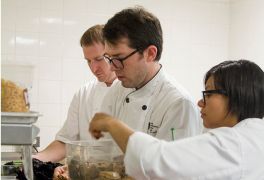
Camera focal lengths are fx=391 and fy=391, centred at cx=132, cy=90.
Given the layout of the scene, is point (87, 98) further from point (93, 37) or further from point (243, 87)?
point (243, 87)

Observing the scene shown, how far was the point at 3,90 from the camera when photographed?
947 mm

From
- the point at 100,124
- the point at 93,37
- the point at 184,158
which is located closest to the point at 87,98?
the point at 93,37

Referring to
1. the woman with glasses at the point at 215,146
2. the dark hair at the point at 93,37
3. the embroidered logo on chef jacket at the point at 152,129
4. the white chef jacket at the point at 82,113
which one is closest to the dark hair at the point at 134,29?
the embroidered logo on chef jacket at the point at 152,129

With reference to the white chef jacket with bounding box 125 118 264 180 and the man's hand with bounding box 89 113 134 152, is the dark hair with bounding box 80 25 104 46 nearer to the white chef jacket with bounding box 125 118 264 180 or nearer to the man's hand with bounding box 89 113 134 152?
the man's hand with bounding box 89 113 134 152

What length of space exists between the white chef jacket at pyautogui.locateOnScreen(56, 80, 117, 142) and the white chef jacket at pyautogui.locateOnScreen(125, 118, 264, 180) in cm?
126

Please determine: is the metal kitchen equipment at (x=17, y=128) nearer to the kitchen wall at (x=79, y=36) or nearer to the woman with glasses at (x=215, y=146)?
the woman with glasses at (x=215, y=146)

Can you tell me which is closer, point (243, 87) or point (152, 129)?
point (243, 87)

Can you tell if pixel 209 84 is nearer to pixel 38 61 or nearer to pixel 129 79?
pixel 129 79

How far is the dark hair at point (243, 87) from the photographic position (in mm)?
1256

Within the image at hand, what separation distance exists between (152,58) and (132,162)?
642 millimetres

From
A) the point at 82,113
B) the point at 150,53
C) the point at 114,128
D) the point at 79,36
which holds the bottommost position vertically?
the point at 82,113

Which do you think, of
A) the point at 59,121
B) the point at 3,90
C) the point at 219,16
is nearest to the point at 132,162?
the point at 3,90

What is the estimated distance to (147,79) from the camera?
64.5 inches

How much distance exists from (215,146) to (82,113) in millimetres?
1382
